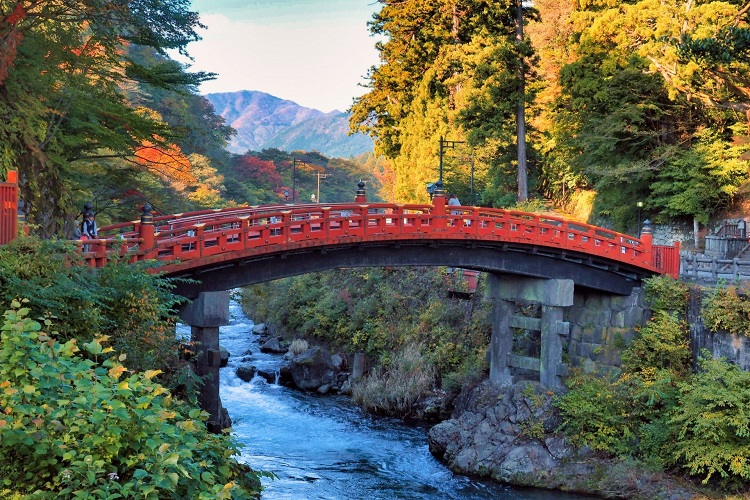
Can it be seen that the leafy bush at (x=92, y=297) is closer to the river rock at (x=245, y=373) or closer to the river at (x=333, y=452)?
the river at (x=333, y=452)

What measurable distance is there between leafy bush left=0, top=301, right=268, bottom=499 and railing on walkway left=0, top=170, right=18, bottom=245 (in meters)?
5.64

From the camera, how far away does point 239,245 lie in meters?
18.4

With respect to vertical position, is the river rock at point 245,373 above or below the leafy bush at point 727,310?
below

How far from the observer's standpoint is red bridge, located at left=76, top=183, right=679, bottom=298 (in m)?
17.5

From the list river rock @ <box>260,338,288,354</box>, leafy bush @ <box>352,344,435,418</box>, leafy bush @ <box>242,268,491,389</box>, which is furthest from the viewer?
river rock @ <box>260,338,288,354</box>

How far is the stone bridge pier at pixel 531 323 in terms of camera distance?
25328mm

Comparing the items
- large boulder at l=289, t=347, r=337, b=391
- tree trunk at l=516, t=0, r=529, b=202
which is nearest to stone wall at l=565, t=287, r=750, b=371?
large boulder at l=289, t=347, r=337, b=391

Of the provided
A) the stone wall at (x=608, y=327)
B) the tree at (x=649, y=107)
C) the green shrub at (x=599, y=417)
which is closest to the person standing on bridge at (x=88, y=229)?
the green shrub at (x=599, y=417)

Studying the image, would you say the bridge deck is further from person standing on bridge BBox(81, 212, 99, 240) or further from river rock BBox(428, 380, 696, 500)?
river rock BBox(428, 380, 696, 500)

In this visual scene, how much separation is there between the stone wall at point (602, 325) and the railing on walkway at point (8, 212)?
729 inches

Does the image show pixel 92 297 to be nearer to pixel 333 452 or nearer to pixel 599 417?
pixel 333 452

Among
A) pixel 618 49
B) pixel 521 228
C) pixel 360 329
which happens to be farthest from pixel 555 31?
pixel 521 228

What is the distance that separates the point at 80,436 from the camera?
8.31 m

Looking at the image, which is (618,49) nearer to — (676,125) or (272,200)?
(676,125)
